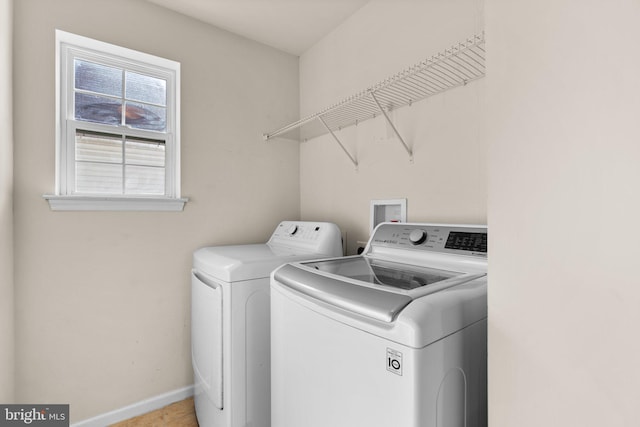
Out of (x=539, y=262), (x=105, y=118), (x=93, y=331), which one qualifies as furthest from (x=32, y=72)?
(x=539, y=262)

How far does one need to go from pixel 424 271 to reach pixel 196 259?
135cm

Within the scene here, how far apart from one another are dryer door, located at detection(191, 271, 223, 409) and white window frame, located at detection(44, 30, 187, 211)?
599 mm

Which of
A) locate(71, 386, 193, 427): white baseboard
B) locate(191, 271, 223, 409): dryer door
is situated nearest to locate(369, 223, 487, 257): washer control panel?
locate(191, 271, 223, 409): dryer door

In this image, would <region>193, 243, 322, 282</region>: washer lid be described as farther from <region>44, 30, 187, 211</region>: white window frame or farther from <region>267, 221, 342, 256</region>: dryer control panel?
<region>44, 30, 187, 211</region>: white window frame

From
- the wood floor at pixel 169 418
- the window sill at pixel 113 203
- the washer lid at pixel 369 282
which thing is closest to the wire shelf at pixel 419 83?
the washer lid at pixel 369 282

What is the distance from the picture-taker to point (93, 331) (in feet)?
5.75

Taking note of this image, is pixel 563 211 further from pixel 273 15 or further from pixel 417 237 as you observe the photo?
pixel 273 15

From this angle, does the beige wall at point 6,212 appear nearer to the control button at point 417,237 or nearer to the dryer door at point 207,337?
the dryer door at point 207,337

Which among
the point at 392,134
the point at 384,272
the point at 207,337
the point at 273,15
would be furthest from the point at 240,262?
the point at 273,15

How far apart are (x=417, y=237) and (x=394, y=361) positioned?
0.75 m

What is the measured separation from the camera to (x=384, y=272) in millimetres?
1233

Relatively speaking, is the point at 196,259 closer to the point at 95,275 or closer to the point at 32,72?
the point at 95,275

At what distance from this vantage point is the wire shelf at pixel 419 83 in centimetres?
129

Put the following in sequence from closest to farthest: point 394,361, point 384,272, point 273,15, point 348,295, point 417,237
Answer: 1. point 394,361
2. point 348,295
3. point 384,272
4. point 417,237
5. point 273,15
